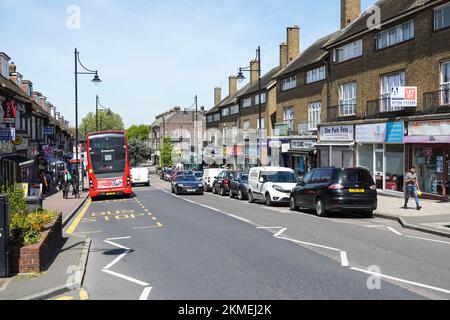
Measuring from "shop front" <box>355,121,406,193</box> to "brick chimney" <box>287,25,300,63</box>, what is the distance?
19463 millimetres

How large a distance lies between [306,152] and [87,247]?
28142mm

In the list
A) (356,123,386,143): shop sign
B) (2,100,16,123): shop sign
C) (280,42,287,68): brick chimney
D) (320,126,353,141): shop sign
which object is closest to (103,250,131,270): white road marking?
(2,100,16,123): shop sign

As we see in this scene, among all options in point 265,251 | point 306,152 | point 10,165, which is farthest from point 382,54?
point 10,165

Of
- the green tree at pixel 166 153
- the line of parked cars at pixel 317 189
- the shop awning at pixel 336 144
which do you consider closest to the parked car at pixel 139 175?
the shop awning at pixel 336 144

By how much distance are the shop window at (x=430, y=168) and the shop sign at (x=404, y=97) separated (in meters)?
2.25

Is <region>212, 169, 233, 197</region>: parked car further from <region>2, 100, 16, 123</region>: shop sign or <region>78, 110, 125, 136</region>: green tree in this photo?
<region>78, 110, 125, 136</region>: green tree

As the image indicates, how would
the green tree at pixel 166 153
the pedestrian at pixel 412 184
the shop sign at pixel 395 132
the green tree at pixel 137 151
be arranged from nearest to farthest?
the pedestrian at pixel 412 184 → the shop sign at pixel 395 132 → the green tree at pixel 166 153 → the green tree at pixel 137 151

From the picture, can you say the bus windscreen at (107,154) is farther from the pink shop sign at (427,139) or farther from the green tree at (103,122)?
the green tree at (103,122)

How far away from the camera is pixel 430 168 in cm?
2364

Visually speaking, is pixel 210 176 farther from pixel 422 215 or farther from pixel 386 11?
pixel 422 215

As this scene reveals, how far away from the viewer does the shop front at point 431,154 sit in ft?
73.4

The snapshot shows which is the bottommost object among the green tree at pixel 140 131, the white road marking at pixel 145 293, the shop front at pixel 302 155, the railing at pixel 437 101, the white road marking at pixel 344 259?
the white road marking at pixel 344 259

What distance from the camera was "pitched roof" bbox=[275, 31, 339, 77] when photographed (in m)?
38.6

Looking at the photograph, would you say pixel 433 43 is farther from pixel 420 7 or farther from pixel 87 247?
pixel 87 247
